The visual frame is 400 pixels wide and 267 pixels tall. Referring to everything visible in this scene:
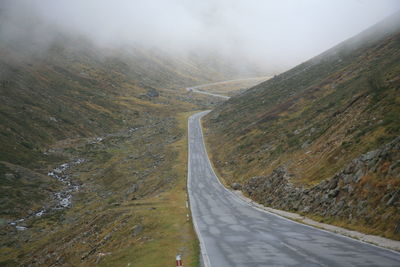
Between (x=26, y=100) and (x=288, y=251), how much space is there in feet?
304

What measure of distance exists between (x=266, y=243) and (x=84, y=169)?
55967 millimetres

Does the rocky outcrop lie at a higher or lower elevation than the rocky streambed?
lower

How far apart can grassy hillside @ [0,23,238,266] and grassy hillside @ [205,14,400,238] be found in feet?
33.1

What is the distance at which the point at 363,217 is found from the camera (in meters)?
19.7

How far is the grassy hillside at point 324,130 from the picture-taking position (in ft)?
83.0

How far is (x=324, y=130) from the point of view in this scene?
3900 cm

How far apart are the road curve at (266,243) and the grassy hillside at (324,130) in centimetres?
285

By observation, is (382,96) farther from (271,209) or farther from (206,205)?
(206,205)

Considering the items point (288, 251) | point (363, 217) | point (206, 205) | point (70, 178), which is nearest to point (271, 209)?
point (206, 205)

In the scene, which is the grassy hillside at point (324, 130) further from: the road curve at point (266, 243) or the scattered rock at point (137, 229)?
the scattered rock at point (137, 229)

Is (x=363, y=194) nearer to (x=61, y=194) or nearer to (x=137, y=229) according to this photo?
(x=137, y=229)

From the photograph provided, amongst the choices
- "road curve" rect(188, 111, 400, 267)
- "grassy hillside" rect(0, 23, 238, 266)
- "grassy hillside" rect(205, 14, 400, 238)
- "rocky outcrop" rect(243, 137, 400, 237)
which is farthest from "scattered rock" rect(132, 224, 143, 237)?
"grassy hillside" rect(205, 14, 400, 238)

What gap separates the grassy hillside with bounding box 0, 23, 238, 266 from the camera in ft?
89.6

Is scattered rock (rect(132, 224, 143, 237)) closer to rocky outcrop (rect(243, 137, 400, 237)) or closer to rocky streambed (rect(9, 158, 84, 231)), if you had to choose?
rocky outcrop (rect(243, 137, 400, 237))
